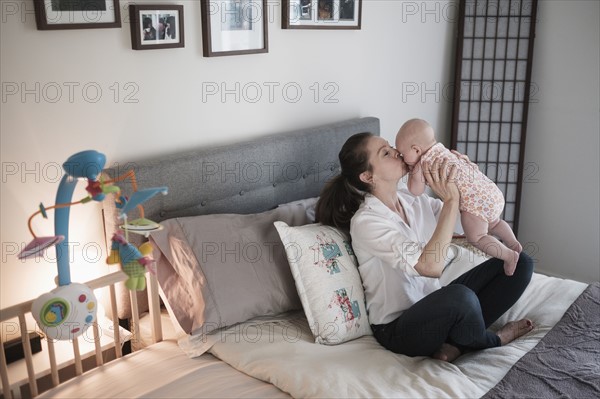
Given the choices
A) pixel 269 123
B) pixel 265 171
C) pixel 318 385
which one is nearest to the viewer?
pixel 318 385

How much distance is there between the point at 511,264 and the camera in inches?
83.7

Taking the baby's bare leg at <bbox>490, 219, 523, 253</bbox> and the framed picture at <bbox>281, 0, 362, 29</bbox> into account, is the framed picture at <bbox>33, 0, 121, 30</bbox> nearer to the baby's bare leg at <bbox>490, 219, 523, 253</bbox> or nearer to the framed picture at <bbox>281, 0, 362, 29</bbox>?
the framed picture at <bbox>281, 0, 362, 29</bbox>

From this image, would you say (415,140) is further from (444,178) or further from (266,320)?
(266,320)

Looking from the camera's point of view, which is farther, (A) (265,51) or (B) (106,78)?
(A) (265,51)

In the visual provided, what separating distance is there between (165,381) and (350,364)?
0.54 meters

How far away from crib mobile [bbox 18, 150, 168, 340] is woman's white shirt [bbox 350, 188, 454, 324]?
2.33 feet

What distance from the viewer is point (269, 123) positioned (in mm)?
2682

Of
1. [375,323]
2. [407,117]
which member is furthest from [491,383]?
[407,117]

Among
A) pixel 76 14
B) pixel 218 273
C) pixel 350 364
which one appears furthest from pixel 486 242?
pixel 76 14

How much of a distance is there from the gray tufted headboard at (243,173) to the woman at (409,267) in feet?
1.11

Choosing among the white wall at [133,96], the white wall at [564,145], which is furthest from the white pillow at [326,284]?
the white wall at [564,145]

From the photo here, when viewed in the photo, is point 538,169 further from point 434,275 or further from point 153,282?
point 153,282

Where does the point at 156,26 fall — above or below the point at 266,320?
above

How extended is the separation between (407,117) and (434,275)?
5.04ft
